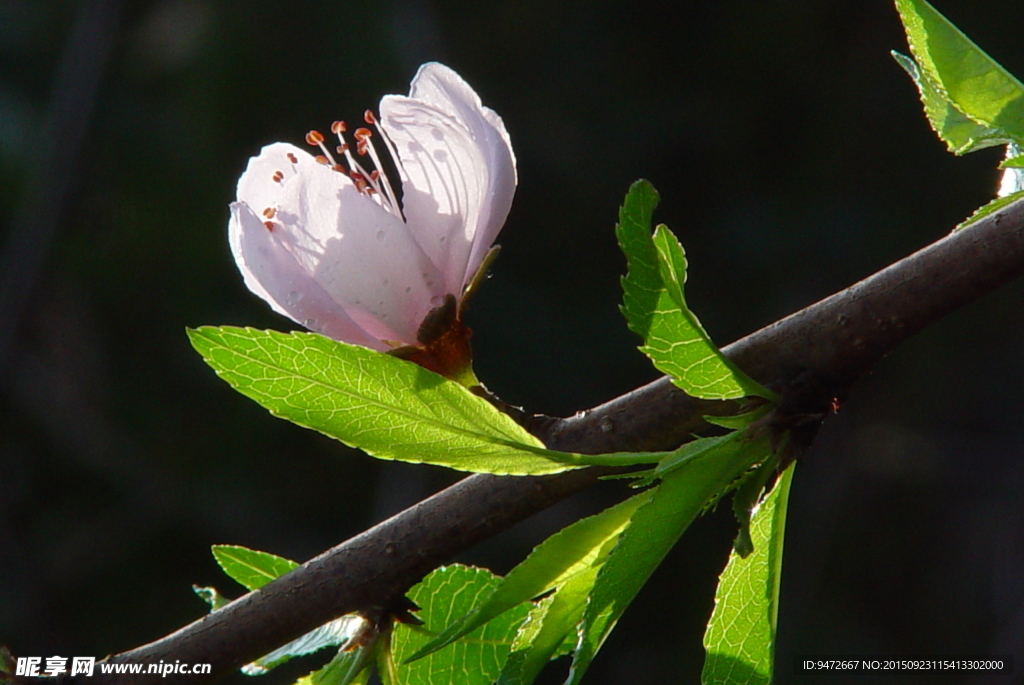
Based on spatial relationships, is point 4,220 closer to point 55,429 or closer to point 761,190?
point 55,429

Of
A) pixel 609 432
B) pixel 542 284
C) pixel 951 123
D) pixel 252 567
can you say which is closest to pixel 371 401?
pixel 609 432

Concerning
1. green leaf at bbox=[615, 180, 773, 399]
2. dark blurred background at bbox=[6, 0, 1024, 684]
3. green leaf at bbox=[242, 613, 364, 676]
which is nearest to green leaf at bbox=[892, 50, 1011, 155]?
green leaf at bbox=[615, 180, 773, 399]

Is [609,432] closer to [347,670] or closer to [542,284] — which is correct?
[347,670]

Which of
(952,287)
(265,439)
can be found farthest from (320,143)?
(265,439)

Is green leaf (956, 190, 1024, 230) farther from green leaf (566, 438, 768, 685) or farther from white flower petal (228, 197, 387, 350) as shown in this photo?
white flower petal (228, 197, 387, 350)

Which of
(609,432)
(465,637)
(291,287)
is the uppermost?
(291,287)
